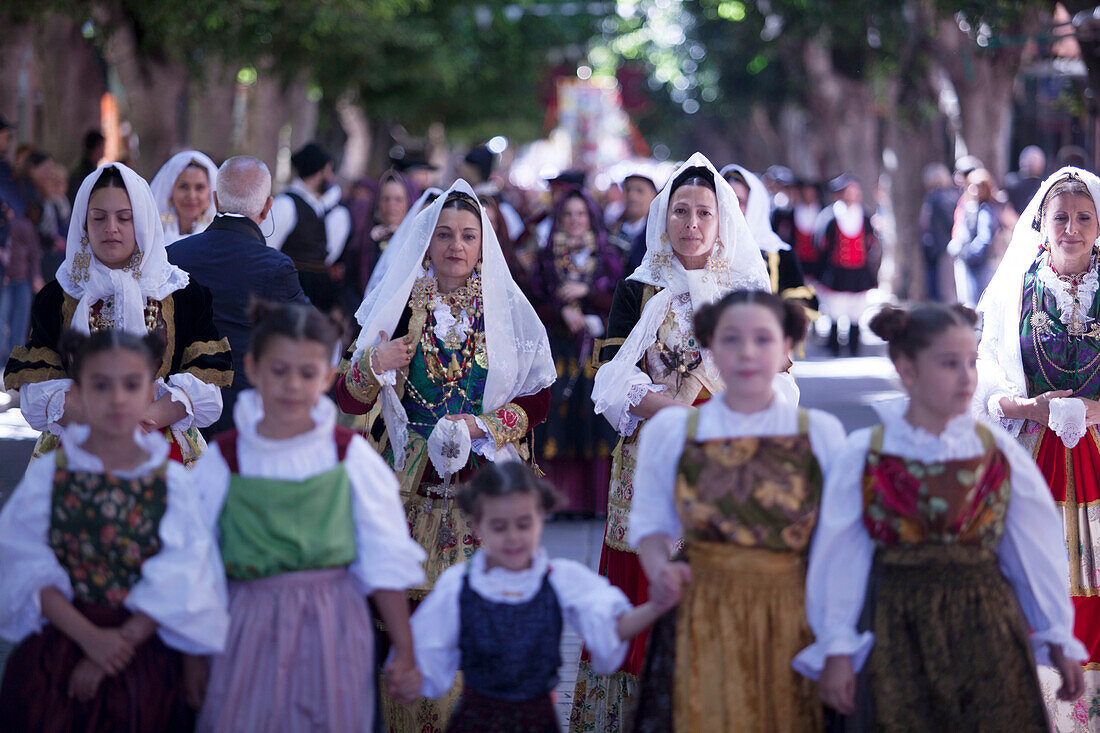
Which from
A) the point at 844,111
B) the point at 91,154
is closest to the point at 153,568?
the point at 91,154

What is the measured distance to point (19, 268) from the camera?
12055 millimetres

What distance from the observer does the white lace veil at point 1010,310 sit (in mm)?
4938

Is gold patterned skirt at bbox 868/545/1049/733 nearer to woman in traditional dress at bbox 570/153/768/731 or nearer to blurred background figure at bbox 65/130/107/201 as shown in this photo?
woman in traditional dress at bbox 570/153/768/731

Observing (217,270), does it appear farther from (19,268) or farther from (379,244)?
(19,268)

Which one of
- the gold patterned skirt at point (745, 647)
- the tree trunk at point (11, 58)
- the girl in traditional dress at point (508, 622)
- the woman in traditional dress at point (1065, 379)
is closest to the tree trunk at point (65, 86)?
the tree trunk at point (11, 58)

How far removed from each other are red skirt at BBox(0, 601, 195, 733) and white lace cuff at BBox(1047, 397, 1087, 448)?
9.99ft

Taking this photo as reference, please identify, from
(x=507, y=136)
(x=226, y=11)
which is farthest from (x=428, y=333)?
(x=507, y=136)

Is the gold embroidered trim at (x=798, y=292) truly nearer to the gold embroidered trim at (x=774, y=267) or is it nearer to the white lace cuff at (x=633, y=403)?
the gold embroidered trim at (x=774, y=267)

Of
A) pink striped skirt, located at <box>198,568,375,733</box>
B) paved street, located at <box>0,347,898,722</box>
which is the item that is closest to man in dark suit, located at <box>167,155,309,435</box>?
paved street, located at <box>0,347,898,722</box>

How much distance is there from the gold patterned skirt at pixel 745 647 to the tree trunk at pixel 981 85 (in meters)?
15.1

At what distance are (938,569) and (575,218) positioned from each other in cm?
535

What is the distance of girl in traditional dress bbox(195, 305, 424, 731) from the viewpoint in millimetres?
3543

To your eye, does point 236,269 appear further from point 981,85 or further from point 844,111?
point 844,111

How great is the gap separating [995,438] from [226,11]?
42.1ft
